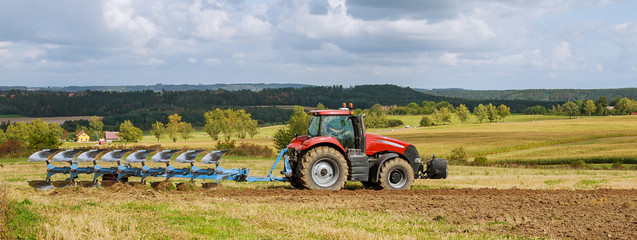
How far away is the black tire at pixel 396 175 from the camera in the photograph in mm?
14016

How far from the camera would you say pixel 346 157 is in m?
13.8

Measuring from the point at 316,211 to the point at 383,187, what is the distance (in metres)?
4.01

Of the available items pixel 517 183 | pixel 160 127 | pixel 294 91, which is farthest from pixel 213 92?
pixel 517 183

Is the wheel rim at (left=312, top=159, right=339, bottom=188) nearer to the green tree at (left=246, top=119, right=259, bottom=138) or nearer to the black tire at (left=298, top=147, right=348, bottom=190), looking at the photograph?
the black tire at (left=298, top=147, right=348, bottom=190)

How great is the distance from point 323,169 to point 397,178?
208 cm

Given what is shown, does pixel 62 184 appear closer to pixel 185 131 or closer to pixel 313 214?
pixel 313 214

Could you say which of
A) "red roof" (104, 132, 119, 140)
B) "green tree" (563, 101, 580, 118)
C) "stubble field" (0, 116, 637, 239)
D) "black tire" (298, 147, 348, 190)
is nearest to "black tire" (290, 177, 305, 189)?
"black tire" (298, 147, 348, 190)

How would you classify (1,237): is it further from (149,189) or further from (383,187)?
(383,187)

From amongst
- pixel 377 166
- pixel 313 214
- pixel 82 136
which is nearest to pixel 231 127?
pixel 82 136

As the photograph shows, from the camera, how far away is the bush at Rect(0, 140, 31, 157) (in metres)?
38.4

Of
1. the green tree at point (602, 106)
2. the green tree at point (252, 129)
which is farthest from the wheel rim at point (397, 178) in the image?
the green tree at point (602, 106)

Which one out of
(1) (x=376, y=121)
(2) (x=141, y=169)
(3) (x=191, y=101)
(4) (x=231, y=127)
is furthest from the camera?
(3) (x=191, y=101)

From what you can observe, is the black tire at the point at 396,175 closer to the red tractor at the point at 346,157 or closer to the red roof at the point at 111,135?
the red tractor at the point at 346,157

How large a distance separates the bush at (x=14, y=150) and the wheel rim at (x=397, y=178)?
107ft
